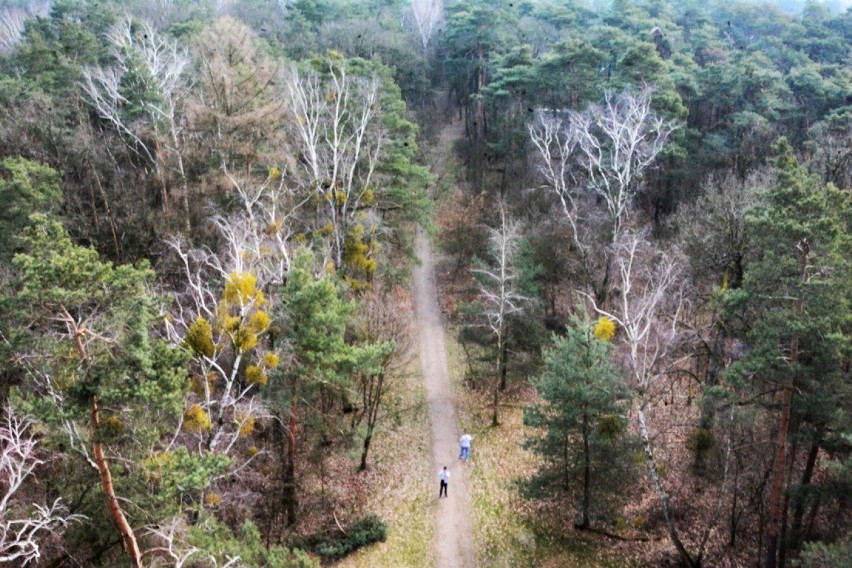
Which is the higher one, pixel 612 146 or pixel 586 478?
pixel 612 146

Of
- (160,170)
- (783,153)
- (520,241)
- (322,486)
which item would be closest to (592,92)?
(520,241)

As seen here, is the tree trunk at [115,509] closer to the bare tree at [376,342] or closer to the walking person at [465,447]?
the bare tree at [376,342]

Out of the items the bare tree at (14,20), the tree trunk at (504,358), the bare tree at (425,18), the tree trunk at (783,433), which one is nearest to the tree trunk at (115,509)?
the tree trunk at (783,433)

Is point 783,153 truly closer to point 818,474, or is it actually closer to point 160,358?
point 818,474

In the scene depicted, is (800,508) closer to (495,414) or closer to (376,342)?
(495,414)

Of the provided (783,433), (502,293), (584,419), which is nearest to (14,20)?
(502,293)

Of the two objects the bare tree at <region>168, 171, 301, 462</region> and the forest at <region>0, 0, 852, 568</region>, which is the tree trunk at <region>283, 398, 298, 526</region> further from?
the bare tree at <region>168, 171, 301, 462</region>

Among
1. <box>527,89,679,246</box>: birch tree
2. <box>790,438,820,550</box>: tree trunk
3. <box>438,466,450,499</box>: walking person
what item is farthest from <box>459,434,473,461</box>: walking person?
<box>790,438,820,550</box>: tree trunk
